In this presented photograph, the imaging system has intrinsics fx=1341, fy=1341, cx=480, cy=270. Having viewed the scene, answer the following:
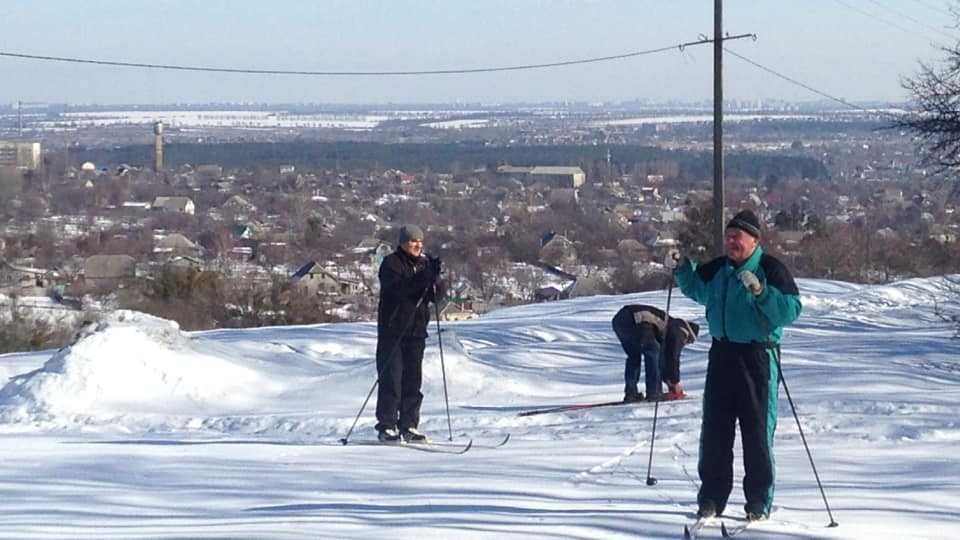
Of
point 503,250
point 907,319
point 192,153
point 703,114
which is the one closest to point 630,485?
point 907,319

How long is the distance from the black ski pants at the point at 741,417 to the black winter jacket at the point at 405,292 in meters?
4.08

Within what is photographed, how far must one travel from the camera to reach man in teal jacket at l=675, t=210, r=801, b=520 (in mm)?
7039

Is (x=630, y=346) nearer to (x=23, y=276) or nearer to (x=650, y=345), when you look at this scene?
(x=650, y=345)

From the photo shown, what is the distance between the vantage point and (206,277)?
112 ft

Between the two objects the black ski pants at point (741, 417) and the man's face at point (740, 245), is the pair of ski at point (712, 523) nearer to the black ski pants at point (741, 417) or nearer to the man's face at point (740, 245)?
the black ski pants at point (741, 417)

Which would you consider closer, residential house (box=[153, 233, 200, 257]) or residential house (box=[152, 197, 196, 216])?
residential house (box=[153, 233, 200, 257])

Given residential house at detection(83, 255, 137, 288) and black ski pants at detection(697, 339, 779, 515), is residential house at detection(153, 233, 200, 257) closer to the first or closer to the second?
residential house at detection(83, 255, 137, 288)

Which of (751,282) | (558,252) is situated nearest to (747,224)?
(751,282)

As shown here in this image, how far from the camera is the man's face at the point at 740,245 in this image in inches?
279

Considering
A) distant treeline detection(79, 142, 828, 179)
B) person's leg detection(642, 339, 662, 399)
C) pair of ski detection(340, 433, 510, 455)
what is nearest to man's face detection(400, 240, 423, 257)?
pair of ski detection(340, 433, 510, 455)

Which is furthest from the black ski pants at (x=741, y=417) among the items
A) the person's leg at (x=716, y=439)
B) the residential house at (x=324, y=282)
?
the residential house at (x=324, y=282)

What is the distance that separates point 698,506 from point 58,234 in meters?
48.3

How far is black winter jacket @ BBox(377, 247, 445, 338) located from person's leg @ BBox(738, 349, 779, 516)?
420cm

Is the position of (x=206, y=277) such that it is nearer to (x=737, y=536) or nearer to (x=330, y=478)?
(x=330, y=478)
